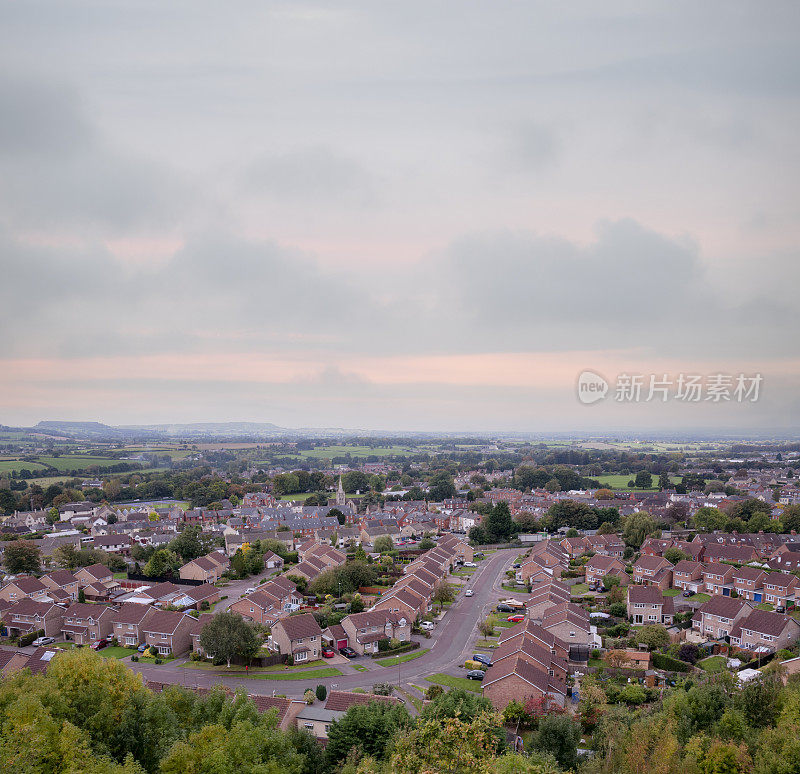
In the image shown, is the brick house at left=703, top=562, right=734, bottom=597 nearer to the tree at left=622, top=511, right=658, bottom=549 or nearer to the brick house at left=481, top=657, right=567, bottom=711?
the tree at left=622, top=511, right=658, bottom=549

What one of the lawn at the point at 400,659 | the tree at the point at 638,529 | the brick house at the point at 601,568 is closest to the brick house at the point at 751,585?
the brick house at the point at 601,568

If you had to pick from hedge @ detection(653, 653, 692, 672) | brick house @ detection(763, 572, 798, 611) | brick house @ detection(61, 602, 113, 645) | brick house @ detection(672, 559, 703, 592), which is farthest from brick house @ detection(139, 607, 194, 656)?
brick house @ detection(763, 572, 798, 611)

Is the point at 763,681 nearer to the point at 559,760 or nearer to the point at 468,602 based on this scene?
the point at 559,760

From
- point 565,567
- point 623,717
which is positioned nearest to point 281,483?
point 565,567

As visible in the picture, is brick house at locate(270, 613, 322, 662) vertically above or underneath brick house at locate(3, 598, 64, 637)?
above

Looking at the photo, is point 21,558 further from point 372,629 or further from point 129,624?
point 372,629

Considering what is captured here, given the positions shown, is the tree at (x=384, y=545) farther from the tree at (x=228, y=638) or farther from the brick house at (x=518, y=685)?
the brick house at (x=518, y=685)
